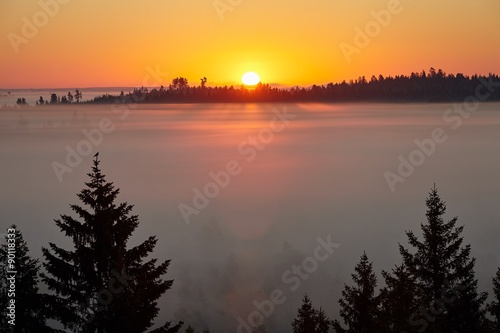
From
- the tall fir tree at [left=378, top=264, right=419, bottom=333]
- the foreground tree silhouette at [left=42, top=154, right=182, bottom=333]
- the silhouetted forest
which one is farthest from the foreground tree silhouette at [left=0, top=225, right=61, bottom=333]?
the tall fir tree at [left=378, top=264, right=419, bottom=333]

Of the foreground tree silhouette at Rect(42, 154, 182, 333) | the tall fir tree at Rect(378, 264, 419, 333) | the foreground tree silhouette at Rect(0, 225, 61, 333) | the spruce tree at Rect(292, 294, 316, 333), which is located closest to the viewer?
the tall fir tree at Rect(378, 264, 419, 333)

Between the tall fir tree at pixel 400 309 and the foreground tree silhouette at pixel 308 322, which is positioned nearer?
the tall fir tree at pixel 400 309

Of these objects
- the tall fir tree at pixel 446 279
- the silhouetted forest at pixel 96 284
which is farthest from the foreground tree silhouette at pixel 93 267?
the tall fir tree at pixel 446 279

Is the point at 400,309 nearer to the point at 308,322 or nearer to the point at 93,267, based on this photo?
the point at 308,322

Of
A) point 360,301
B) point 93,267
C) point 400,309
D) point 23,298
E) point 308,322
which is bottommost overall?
point 400,309

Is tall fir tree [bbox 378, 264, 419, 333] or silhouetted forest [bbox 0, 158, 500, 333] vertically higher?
silhouetted forest [bbox 0, 158, 500, 333]

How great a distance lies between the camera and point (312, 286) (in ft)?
554

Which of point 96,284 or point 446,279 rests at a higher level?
point 96,284

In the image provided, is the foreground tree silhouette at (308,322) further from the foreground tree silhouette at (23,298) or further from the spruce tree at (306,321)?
the foreground tree silhouette at (23,298)

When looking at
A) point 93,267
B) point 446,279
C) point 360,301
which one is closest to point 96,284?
point 93,267

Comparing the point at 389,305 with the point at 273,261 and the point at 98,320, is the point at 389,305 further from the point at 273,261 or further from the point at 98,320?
the point at 273,261

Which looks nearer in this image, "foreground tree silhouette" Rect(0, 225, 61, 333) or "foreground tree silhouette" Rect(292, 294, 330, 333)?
"foreground tree silhouette" Rect(0, 225, 61, 333)

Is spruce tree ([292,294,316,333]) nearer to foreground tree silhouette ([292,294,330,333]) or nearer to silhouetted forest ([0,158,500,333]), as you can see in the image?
foreground tree silhouette ([292,294,330,333])

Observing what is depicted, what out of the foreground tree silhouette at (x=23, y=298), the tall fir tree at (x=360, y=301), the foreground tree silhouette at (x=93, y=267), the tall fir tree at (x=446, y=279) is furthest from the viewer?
the tall fir tree at (x=360, y=301)
